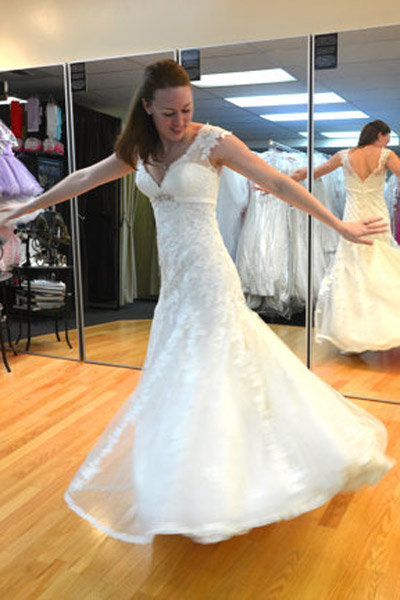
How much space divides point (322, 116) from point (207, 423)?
235 centimetres

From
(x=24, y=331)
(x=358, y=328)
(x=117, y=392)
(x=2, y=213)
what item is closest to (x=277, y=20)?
(x=358, y=328)

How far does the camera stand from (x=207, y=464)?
176cm

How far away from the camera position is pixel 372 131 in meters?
3.35


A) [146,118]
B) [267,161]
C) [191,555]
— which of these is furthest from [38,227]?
[191,555]

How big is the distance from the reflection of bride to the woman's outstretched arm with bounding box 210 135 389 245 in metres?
1.73

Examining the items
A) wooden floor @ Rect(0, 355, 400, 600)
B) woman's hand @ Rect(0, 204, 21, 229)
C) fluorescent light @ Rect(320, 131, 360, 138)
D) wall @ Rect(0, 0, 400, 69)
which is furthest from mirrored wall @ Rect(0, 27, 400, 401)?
woman's hand @ Rect(0, 204, 21, 229)

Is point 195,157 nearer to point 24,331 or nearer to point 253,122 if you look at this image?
point 253,122

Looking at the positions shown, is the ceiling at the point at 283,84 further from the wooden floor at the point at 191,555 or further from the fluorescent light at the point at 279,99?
the wooden floor at the point at 191,555

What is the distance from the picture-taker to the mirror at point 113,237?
13.0ft

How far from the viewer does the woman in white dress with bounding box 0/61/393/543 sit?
1748 mm

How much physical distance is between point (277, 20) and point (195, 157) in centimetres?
254

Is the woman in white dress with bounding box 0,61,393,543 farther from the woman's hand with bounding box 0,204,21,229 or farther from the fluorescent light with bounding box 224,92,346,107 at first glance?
the fluorescent light with bounding box 224,92,346,107

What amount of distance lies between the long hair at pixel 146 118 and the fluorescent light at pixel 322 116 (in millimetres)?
1777

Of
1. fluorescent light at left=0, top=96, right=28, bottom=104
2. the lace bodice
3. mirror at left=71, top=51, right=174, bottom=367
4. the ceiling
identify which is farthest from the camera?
fluorescent light at left=0, top=96, right=28, bottom=104
